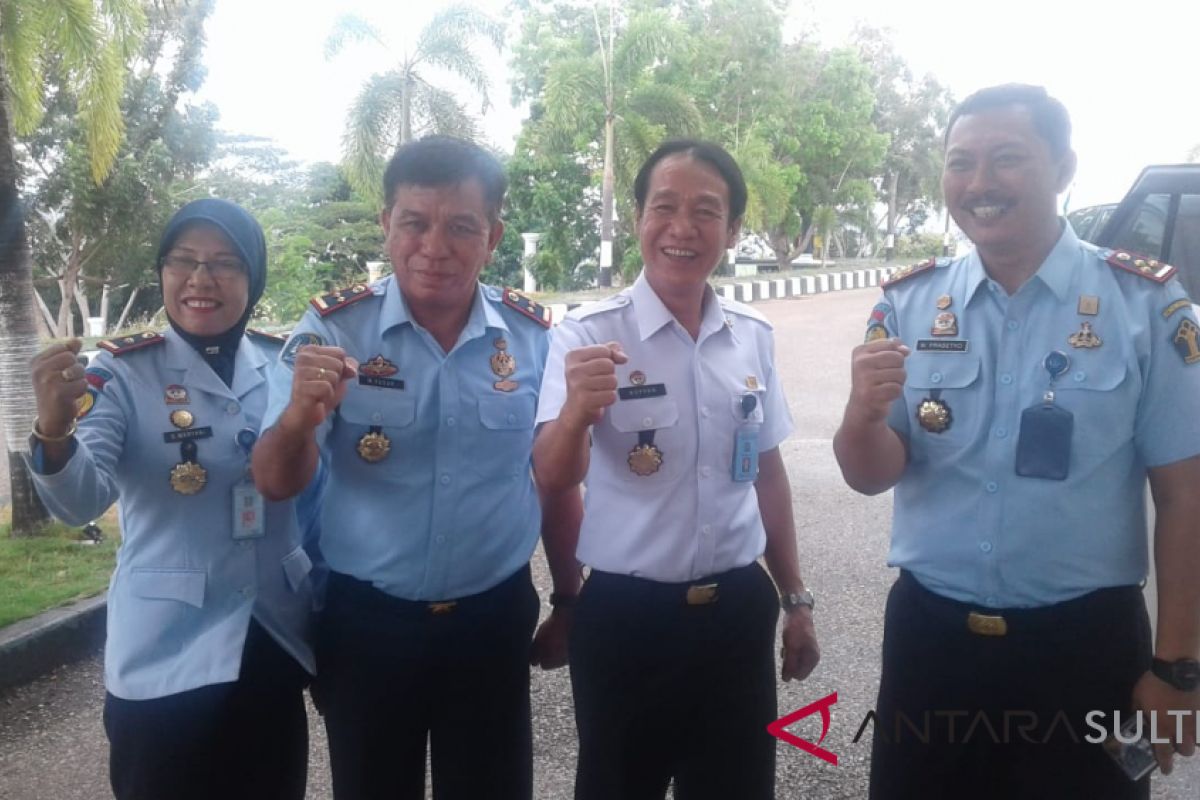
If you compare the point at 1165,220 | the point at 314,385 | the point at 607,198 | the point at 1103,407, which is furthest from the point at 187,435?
the point at 607,198

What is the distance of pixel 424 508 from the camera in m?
Result: 1.85

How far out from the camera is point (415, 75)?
12.5 m

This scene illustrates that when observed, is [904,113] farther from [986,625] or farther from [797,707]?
[986,625]

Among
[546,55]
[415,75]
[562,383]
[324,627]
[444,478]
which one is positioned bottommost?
[324,627]

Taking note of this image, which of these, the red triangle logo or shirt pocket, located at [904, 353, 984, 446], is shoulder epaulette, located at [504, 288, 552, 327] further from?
the red triangle logo

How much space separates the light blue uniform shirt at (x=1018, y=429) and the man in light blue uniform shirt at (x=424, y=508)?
800mm

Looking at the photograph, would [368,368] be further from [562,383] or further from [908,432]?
[908,432]

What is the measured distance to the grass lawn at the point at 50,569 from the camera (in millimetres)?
3709

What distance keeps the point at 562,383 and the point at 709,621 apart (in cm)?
53

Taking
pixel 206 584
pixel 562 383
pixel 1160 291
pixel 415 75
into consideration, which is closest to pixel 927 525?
pixel 1160 291

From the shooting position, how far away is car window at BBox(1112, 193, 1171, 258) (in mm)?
3309

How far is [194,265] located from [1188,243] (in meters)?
3.18

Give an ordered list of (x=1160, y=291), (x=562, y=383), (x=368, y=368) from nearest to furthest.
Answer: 1. (x=1160, y=291)
2. (x=562, y=383)
3. (x=368, y=368)

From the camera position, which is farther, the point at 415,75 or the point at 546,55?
the point at 546,55
